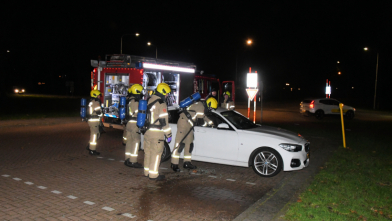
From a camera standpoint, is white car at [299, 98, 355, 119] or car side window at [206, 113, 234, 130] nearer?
car side window at [206, 113, 234, 130]

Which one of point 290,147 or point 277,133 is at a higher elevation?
point 277,133

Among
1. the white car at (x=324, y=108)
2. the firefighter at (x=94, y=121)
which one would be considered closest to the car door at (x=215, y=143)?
the firefighter at (x=94, y=121)

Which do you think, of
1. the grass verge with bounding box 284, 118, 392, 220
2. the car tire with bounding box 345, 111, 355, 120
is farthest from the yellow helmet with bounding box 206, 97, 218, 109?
the car tire with bounding box 345, 111, 355, 120

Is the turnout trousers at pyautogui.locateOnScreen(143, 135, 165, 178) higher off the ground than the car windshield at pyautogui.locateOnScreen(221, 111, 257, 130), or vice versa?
the car windshield at pyautogui.locateOnScreen(221, 111, 257, 130)

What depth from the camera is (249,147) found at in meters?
7.27

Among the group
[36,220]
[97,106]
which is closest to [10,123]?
[97,106]

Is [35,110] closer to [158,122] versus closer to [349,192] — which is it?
[158,122]

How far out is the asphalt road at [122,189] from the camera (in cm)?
504

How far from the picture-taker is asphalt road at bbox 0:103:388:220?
16.5 ft

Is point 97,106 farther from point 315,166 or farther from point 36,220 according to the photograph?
point 315,166

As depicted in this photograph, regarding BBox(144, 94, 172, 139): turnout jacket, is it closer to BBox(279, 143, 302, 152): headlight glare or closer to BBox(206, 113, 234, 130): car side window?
BBox(206, 113, 234, 130): car side window

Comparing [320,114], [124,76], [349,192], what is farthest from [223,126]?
[320,114]

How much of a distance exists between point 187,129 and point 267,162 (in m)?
1.90

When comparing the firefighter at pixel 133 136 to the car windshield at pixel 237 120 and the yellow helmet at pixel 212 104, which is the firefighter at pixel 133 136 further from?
the car windshield at pixel 237 120
